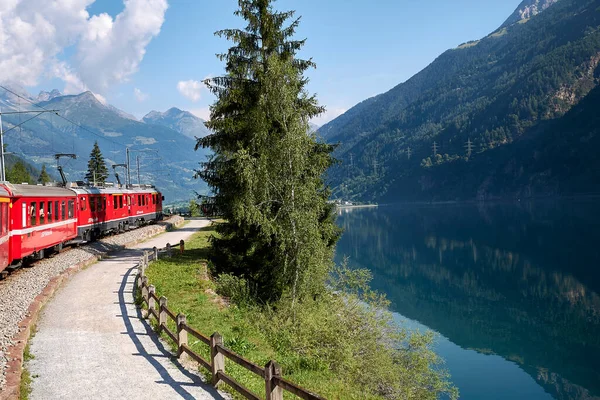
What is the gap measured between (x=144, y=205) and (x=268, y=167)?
100 feet

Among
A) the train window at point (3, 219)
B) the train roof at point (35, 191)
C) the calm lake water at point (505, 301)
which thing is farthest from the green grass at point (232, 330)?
the calm lake water at point (505, 301)

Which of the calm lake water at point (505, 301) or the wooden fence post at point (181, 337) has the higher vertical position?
the wooden fence post at point (181, 337)

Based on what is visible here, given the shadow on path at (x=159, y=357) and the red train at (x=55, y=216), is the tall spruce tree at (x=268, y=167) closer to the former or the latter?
the shadow on path at (x=159, y=357)

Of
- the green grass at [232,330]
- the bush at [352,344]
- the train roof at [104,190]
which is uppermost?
the train roof at [104,190]

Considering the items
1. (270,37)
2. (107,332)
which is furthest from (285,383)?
(270,37)

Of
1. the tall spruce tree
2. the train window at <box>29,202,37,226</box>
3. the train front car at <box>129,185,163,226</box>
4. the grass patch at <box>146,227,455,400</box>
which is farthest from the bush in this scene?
the train front car at <box>129,185,163,226</box>

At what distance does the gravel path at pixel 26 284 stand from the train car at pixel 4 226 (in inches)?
35.5

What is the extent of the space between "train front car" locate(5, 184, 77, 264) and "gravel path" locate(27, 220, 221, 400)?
3.38 metres

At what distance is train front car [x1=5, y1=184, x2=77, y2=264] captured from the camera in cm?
1994

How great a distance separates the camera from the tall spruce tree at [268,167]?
20406 mm

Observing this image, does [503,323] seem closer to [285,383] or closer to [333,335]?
[333,335]

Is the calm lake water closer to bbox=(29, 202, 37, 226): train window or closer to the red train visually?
the red train

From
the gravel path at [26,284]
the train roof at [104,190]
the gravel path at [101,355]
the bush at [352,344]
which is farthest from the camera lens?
the train roof at [104,190]

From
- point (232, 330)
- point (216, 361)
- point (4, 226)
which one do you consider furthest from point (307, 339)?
point (4, 226)
